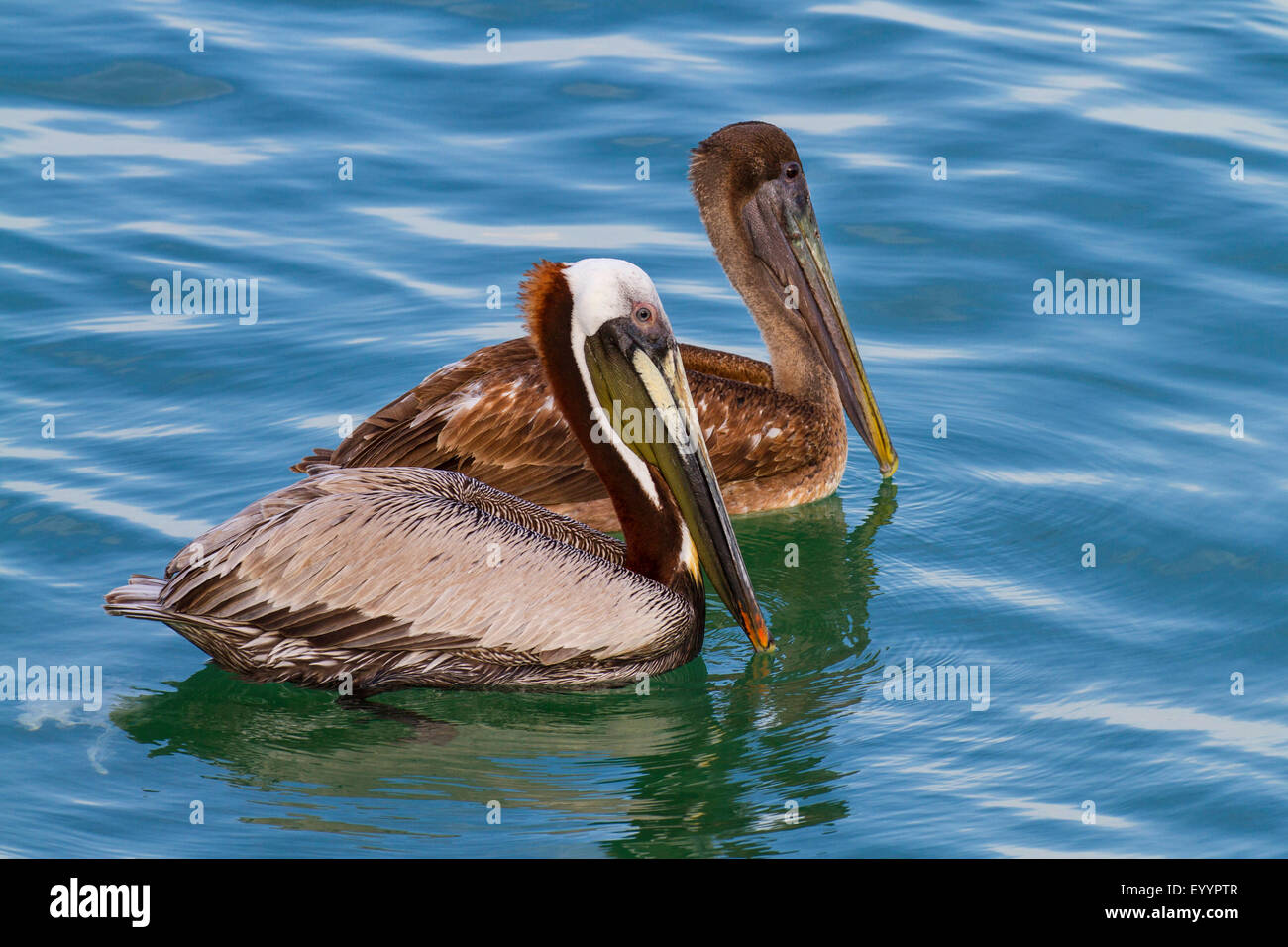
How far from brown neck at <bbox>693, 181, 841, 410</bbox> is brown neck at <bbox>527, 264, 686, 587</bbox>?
2065mm

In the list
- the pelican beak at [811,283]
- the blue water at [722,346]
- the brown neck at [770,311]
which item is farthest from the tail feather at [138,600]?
the pelican beak at [811,283]

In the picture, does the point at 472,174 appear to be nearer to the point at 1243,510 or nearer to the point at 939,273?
the point at 939,273

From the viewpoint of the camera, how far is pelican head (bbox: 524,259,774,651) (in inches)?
263

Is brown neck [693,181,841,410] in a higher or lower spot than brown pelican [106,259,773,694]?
higher

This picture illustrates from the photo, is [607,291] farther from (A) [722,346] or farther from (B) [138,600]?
(A) [722,346]

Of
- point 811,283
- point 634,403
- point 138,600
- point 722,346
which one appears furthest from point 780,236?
point 138,600

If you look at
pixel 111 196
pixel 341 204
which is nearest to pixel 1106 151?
pixel 341 204

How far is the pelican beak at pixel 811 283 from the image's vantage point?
8781 mm

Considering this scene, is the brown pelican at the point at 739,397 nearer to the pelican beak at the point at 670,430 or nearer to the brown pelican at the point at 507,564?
the brown pelican at the point at 507,564

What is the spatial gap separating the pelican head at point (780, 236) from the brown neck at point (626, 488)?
7.00 ft

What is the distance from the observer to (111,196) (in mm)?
11539

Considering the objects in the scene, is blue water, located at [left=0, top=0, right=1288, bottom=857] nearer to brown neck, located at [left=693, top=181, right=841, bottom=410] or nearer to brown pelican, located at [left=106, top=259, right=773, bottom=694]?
brown pelican, located at [left=106, top=259, right=773, bottom=694]

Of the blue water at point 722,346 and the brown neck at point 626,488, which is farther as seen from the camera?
the brown neck at point 626,488

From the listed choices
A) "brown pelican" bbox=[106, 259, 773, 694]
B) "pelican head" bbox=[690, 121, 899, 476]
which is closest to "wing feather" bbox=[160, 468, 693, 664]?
"brown pelican" bbox=[106, 259, 773, 694]
